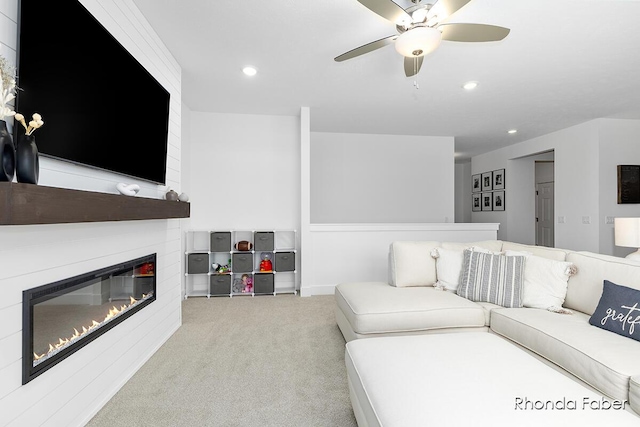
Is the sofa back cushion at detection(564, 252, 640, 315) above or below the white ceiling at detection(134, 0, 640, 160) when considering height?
below

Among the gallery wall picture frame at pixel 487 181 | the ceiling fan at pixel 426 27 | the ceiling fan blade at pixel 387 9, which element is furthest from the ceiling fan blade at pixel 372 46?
the gallery wall picture frame at pixel 487 181

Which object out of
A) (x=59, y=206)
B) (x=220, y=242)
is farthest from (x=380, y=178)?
(x=59, y=206)

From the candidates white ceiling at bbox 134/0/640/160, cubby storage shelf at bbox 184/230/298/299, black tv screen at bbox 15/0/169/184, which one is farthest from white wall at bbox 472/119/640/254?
black tv screen at bbox 15/0/169/184

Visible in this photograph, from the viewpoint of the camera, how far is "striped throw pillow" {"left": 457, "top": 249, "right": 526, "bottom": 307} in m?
2.36

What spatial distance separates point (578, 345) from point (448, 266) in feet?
4.01

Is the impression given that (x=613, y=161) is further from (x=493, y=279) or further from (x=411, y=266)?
(x=411, y=266)

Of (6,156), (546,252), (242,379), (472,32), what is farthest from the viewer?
(546,252)

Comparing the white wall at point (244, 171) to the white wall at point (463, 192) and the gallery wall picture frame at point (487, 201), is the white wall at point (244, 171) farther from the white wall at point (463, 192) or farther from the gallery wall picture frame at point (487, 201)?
the white wall at point (463, 192)

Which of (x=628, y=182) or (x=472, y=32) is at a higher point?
(x=472, y=32)

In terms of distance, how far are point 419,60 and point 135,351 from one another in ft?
9.89

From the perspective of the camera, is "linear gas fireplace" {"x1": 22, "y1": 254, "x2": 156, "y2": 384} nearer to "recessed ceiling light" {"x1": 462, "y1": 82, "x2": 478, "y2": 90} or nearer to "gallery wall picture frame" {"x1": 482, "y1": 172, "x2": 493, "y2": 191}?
"recessed ceiling light" {"x1": 462, "y1": 82, "x2": 478, "y2": 90}

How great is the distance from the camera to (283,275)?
451 cm

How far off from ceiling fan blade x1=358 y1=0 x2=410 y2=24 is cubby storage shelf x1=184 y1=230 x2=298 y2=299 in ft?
9.88

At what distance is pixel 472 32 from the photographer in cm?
193
